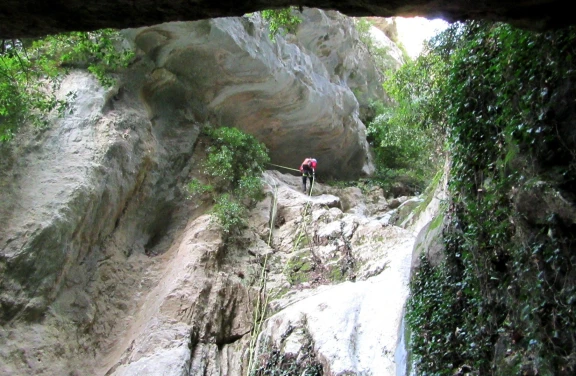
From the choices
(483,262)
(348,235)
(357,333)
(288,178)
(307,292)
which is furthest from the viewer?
(288,178)

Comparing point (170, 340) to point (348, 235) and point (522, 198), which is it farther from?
point (522, 198)

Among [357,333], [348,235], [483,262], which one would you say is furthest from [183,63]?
[483,262]

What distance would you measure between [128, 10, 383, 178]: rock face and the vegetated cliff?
2.3 inches

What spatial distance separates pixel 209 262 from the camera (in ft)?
45.4

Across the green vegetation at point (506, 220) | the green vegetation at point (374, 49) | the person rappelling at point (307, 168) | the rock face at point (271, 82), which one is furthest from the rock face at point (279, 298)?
the green vegetation at point (374, 49)

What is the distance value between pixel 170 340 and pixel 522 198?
8259 mm

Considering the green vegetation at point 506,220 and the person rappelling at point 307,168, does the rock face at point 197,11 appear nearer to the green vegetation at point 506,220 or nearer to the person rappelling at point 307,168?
the green vegetation at point 506,220

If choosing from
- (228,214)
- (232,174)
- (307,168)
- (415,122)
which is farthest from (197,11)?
A: (307,168)

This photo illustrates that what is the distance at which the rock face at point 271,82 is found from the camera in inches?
631

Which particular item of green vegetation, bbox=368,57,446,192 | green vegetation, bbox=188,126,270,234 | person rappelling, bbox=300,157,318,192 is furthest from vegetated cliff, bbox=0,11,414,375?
green vegetation, bbox=368,57,446,192

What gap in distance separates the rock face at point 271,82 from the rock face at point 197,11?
1024cm

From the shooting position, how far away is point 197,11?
208 inches

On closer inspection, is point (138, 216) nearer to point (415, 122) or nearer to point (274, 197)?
point (274, 197)

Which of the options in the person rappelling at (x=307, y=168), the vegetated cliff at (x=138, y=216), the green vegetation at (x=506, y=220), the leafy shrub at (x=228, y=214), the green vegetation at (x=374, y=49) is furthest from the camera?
the green vegetation at (x=374, y=49)
